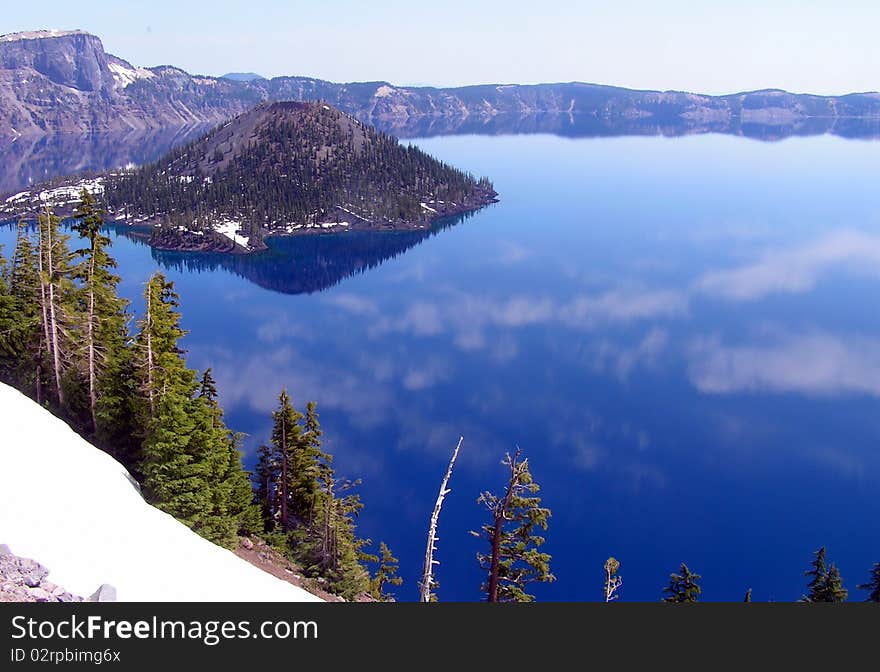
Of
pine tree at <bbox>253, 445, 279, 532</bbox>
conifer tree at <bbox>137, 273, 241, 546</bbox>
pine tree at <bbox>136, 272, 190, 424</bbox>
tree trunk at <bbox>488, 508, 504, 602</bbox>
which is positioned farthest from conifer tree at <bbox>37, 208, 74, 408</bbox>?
tree trunk at <bbox>488, 508, 504, 602</bbox>

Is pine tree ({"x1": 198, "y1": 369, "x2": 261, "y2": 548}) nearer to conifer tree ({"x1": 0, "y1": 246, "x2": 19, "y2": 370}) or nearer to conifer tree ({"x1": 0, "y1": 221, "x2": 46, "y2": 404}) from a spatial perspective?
conifer tree ({"x1": 0, "y1": 221, "x2": 46, "y2": 404})

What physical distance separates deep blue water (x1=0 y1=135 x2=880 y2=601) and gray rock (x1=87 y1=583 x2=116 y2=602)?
37700mm

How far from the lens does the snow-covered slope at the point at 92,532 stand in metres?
21.6

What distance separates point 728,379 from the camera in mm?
100438

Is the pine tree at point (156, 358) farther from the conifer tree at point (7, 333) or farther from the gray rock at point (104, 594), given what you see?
the gray rock at point (104, 594)

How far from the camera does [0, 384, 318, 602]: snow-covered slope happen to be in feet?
70.9

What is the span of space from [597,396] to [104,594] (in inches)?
3182

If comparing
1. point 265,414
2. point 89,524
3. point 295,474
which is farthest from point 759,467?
point 89,524

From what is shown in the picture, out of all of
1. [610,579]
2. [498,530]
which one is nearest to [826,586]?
[610,579]

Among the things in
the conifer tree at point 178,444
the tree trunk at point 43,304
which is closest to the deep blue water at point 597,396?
the conifer tree at point 178,444

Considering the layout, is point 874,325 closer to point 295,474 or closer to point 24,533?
point 295,474

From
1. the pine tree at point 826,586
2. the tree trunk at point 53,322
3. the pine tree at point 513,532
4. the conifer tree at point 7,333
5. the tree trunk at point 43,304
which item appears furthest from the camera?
the conifer tree at point 7,333

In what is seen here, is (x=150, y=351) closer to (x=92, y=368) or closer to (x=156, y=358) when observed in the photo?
(x=156, y=358)

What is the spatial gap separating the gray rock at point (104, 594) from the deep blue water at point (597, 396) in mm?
37700
